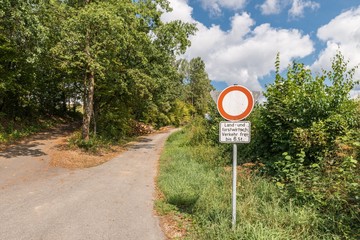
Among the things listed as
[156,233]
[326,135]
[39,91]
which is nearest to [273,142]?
[326,135]

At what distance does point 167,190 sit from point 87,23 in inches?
334

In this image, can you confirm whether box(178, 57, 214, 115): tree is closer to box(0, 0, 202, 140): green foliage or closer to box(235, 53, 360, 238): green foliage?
box(0, 0, 202, 140): green foliage

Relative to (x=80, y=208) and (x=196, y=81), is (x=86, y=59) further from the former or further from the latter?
(x=196, y=81)

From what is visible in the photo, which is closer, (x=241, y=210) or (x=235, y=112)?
(x=235, y=112)

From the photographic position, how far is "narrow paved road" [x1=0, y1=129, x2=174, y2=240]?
172 inches

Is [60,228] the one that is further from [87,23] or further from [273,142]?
[87,23]

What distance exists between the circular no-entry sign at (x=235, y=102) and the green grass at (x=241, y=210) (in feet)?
5.95

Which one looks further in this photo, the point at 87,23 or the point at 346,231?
the point at 87,23

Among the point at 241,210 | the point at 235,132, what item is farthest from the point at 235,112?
the point at 241,210

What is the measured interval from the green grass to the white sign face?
1.37 meters

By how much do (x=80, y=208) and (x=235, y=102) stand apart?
4204 millimetres

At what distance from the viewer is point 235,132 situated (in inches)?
170

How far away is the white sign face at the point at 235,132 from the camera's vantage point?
425 centimetres

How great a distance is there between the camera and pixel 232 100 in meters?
4.30
